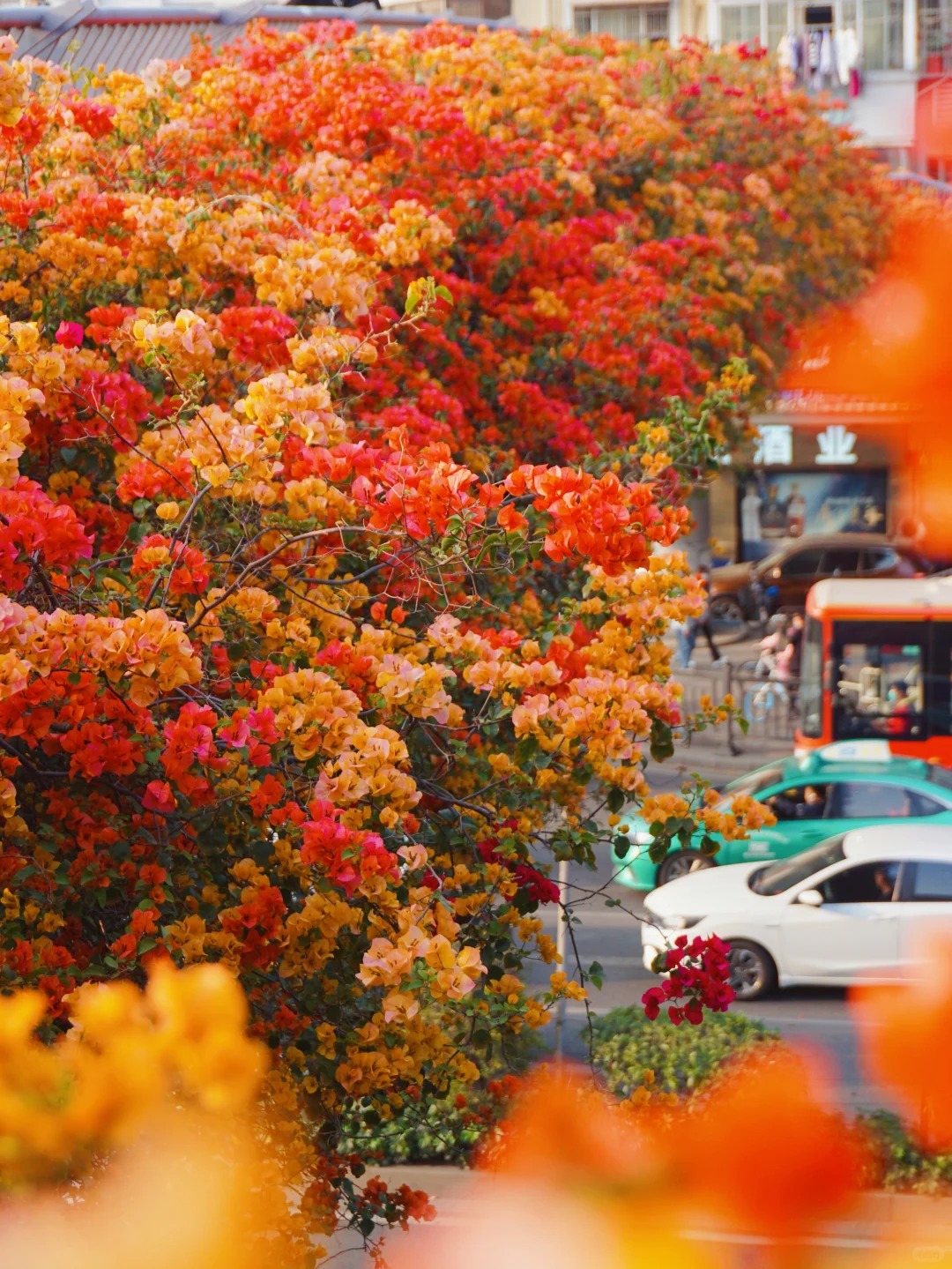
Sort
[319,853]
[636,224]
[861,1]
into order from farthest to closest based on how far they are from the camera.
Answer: [861,1] → [636,224] → [319,853]

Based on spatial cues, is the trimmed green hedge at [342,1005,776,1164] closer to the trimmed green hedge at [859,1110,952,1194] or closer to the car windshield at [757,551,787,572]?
the trimmed green hedge at [859,1110,952,1194]

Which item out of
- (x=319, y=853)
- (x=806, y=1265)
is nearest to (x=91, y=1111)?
(x=806, y=1265)

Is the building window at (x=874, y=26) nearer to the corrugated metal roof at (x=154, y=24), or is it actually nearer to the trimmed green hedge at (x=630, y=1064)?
the corrugated metal roof at (x=154, y=24)

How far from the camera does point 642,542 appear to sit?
3939 mm

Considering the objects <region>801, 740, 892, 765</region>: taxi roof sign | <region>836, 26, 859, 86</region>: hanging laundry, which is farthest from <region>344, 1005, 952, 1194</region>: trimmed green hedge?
<region>836, 26, 859, 86</region>: hanging laundry

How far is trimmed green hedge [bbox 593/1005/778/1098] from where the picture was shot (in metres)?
8.12

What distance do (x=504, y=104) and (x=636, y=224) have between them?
1.47m

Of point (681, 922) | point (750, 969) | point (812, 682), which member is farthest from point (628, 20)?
point (750, 969)

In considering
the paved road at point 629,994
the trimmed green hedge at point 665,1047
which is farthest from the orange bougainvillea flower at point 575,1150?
the paved road at point 629,994

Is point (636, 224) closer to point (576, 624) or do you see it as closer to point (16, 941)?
point (576, 624)

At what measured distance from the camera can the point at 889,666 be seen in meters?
16.2

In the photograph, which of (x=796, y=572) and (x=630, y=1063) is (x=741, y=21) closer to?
(x=796, y=572)

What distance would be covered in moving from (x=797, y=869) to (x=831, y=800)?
6.32ft

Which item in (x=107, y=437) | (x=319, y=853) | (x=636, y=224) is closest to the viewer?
(x=319, y=853)
